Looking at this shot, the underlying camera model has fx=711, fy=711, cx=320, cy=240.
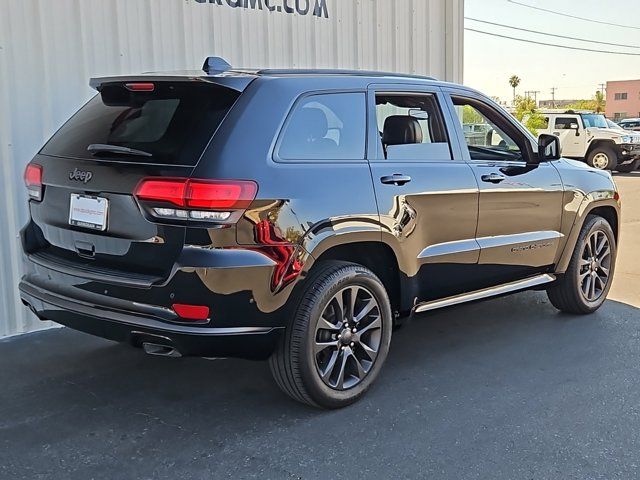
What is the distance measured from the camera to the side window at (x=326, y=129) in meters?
3.67

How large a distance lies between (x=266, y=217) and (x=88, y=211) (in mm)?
902

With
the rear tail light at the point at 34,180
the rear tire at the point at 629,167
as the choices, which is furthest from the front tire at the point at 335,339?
the rear tire at the point at 629,167

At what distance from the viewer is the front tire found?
3.66 meters

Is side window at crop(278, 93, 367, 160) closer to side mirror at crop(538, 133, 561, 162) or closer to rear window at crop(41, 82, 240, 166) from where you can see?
rear window at crop(41, 82, 240, 166)

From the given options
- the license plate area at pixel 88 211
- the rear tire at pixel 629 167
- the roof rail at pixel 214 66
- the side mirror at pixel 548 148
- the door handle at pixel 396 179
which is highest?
the roof rail at pixel 214 66

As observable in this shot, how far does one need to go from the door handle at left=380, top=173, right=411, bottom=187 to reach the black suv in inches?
0.4

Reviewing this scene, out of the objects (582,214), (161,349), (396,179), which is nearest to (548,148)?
(582,214)

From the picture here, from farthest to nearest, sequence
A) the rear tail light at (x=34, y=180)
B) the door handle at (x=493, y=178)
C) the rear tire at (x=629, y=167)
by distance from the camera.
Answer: the rear tire at (x=629, y=167)
the door handle at (x=493, y=178)
the rear tail light at (x=34, y=180)

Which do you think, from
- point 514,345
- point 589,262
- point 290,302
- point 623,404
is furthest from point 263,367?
point 589,262

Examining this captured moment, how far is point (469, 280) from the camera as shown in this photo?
4715mm

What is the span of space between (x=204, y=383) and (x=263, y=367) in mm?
435

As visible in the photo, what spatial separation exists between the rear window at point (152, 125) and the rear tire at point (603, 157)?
19756mm

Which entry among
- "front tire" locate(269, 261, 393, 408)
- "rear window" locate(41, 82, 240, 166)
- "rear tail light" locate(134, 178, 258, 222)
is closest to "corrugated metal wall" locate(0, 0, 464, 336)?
"rear window" locate(41, 82, 240, 166)

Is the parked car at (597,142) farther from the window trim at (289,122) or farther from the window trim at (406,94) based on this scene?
the window trim at (289,122)
